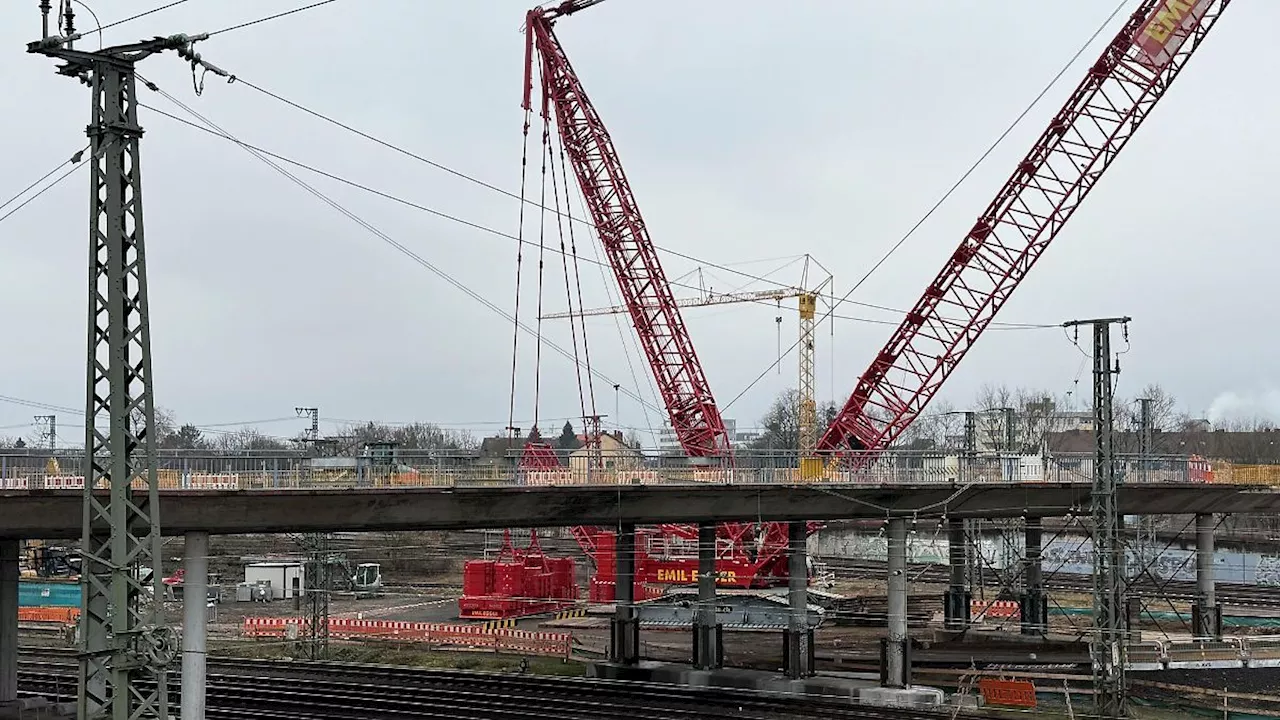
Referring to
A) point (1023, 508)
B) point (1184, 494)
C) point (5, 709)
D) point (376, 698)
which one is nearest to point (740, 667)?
point (1023, 508)

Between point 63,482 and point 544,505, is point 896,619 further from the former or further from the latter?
point 63,482

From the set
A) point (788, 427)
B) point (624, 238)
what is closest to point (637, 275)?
point (624, 238)

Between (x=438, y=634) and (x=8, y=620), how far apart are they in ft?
78.2

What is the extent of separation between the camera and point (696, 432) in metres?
71.2

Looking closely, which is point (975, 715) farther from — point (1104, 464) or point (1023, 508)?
point (1023, 508)

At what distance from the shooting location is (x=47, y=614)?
2908 inches

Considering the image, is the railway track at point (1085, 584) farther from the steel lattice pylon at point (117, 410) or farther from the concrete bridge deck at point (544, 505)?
the steel lattice pylon at point (117, 410)

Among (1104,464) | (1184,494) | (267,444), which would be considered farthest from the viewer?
(267,444)

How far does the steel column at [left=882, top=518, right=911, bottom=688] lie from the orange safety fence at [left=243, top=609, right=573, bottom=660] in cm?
1618

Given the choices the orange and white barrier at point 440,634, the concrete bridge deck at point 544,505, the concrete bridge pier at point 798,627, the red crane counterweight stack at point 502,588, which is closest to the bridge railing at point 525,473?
the concrete bridge deck at point 544,505

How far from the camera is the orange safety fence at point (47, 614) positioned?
73125mm

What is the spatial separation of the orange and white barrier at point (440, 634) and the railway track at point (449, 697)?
9.46 meters

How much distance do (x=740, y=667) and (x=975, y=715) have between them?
15.5 meters

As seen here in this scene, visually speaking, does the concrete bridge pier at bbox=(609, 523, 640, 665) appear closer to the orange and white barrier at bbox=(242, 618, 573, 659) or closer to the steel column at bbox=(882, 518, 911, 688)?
the orange and white barrier at bbox=(242, 618, 573, 659)
